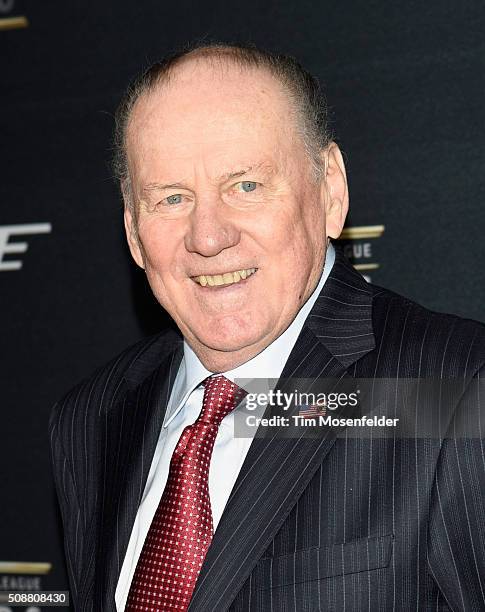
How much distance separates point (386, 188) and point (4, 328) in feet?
4.11

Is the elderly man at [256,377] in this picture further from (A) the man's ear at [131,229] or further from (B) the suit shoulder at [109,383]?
(B) the suit shoulder at [109,383]

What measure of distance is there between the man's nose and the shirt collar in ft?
0.78

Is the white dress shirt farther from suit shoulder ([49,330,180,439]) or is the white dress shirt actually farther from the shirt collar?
suit shoulder ([49,330,180,439])

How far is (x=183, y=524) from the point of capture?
1750 millimetres

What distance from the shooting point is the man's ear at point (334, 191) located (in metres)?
1.94

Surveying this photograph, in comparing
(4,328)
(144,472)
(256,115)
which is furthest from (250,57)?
(4,328)

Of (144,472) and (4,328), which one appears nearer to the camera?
(144,472)

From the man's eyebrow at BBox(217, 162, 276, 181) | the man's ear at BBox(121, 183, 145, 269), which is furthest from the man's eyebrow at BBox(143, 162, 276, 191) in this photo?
the man's ear at BBox(121, 183, 145, 269)

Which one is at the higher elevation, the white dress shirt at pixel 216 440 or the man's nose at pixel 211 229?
the man's nose at pixel 211 229

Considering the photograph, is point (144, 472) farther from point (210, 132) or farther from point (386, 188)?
point (386, 188)

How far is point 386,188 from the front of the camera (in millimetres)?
2494

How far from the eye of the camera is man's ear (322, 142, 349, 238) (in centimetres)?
194

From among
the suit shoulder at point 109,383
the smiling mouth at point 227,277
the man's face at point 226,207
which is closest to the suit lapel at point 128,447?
the suit shoulder at point 109,383

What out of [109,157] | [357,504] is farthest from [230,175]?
[109,157]
